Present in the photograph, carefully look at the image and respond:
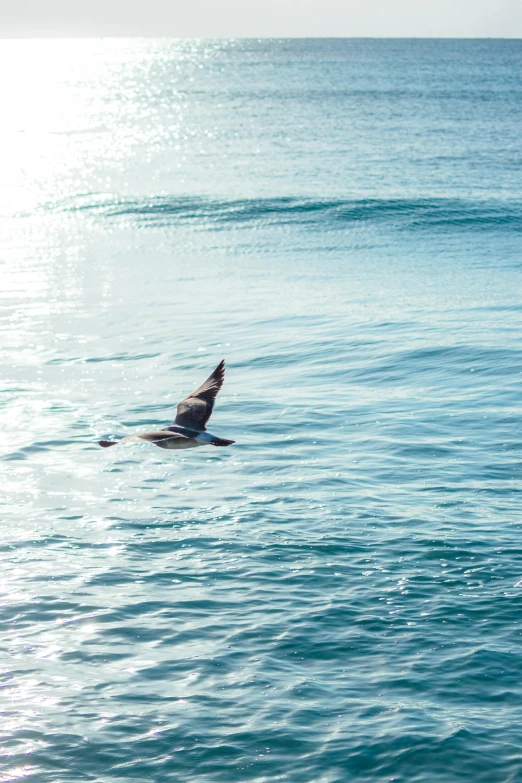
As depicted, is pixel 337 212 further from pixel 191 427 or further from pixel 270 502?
pixel 191 427

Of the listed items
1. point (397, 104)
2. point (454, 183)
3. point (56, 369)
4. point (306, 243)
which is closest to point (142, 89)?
point (397, 104)

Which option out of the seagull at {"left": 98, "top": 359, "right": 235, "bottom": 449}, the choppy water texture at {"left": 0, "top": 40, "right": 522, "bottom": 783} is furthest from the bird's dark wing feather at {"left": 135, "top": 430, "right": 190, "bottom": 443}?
the choppy water texture at {"left": 0, "top": 40, "right": 522, "bottom": 783}

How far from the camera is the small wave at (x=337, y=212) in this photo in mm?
46656

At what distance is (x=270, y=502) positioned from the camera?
18.0m

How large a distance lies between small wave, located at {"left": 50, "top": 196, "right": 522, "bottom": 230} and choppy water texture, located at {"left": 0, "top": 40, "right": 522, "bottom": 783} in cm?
29

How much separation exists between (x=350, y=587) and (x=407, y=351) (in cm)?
1314

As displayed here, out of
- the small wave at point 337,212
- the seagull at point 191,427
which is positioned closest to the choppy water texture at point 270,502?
the small wave at point 337,212

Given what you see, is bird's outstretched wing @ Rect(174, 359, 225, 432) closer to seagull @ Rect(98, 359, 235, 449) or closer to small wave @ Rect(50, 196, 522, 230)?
seagull @ Rect(98, 359, 235, 449)

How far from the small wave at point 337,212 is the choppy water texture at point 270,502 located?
289 millimetres

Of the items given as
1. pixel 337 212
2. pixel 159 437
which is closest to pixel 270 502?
pixel 159 437

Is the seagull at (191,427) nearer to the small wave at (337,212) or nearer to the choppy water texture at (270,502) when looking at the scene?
the choppy water texture at (270,502)

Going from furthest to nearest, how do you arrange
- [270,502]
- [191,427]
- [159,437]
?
[270,502], [191,427], [159,437]

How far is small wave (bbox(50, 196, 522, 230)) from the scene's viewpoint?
46.7 metres

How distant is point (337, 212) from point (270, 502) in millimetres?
32600
